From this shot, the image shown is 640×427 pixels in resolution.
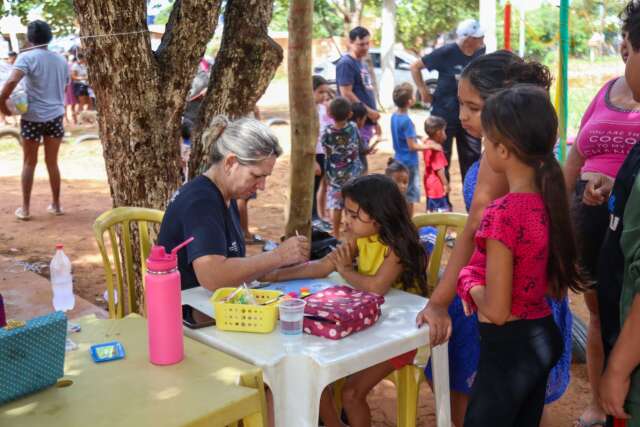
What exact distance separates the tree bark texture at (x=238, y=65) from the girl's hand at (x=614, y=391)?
268 cm

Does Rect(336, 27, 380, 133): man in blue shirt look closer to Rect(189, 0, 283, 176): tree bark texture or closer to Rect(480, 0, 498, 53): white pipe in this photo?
Rect(189, 0, 283, 176): tree bark texture

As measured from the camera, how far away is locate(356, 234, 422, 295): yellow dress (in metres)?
2.79

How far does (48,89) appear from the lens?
6965mm

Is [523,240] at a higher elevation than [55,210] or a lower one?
higher

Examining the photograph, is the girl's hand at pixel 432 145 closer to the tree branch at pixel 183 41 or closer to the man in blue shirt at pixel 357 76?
the man in blue shirt at pixel 357 76

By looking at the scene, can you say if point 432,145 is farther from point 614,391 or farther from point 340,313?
point 614,391

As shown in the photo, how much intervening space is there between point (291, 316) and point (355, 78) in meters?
5.74

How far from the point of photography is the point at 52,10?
7.80 metres

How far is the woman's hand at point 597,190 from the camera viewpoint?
281 centimetres

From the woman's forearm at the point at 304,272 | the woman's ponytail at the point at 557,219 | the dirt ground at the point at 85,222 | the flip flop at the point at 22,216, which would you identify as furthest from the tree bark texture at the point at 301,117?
the flip flop at the point at 22,216

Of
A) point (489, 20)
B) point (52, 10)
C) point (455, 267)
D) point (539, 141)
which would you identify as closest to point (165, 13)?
point (489, 20)

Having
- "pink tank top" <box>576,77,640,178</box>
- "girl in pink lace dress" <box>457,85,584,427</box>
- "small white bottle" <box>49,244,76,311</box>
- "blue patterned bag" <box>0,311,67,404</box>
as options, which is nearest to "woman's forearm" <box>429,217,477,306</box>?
"girl in pink lace dress" <box>457,85,584,427</box>

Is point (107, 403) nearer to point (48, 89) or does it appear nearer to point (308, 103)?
point (308, 103)

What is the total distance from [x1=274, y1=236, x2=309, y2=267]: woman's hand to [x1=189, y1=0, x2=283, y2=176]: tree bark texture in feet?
5.09
